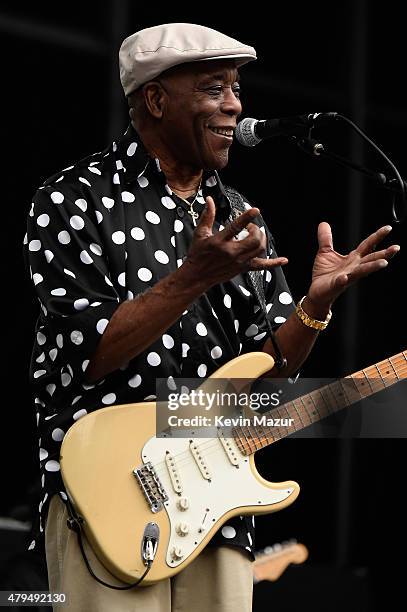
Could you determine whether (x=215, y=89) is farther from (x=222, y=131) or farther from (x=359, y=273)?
(x=359, y=273)

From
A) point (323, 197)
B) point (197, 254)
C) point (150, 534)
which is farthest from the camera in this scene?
point (323, 197)

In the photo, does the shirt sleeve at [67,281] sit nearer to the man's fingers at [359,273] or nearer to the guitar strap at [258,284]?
the guitar strap at [258,284]

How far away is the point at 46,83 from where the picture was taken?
15.5 ft

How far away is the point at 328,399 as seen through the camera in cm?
276

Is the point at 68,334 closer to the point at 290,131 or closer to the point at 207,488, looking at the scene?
the point at 207,488

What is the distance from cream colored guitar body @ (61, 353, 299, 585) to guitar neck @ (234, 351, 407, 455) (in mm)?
105

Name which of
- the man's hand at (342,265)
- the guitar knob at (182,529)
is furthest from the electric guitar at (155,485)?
the man's hand at (342,265)

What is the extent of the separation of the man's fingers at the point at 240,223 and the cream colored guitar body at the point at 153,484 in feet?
1.33

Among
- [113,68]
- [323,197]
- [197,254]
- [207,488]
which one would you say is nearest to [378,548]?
[323,197]

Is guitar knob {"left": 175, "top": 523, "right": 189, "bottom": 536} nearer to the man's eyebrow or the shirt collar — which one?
the shirt collar

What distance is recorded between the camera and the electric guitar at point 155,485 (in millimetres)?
2400

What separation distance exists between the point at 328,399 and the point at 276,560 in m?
1.99

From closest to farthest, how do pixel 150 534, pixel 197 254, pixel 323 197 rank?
pixel 197 254
pixel 150 534
pixel 323 197

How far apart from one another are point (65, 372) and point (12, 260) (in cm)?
227
